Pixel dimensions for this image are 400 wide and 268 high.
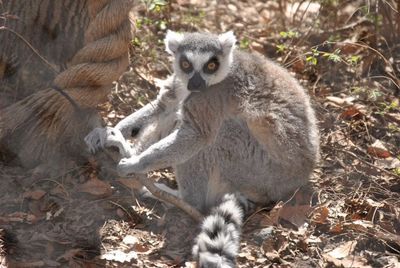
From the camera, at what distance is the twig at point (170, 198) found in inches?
189

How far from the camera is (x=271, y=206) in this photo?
16.4ft

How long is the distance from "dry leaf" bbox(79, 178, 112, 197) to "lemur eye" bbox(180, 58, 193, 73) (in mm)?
1164

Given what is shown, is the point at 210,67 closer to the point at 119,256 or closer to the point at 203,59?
the point at 203,59

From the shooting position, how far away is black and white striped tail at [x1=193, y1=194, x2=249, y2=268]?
157 inches

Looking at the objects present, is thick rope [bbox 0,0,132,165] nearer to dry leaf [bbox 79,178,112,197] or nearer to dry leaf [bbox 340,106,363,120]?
dry leaf [bbox 79,178,112,197]

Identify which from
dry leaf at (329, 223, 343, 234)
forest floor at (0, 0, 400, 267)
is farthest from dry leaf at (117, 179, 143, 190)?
dry leaf at (329, 223, 343, 234)

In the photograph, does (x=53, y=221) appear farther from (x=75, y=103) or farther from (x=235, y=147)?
(x=235, y=147)

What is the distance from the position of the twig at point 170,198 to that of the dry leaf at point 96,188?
Answer: 12.2 inches

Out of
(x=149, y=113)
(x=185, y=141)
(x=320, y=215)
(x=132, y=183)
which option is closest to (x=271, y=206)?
(x=320, y=215)

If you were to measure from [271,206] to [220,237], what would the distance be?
97cm

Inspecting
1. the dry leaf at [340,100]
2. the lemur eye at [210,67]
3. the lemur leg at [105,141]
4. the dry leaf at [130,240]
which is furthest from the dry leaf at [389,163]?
the dry leaf at [130,240]

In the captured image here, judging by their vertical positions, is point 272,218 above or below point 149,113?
below

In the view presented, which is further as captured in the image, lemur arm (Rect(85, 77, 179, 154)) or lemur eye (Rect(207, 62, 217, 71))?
lemur arm (Rect(85, 77, 179, 154))

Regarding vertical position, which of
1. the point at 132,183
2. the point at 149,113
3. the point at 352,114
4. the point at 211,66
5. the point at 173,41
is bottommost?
the point at 132,183
